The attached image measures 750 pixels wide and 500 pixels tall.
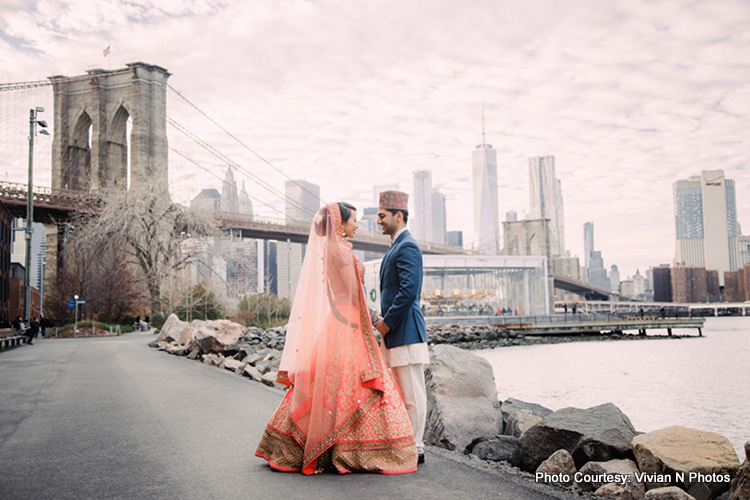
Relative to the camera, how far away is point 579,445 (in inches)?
193

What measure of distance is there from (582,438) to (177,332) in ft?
44.0

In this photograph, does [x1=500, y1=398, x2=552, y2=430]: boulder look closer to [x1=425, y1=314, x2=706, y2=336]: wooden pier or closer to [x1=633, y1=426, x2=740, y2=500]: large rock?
[x1=633, y1=426, x2=740, y2=500]: large rock

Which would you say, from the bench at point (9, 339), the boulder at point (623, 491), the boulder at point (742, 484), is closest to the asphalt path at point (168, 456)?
the boulder at point (623, 491)

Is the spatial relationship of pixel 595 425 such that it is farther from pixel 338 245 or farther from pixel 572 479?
pixel 338 245

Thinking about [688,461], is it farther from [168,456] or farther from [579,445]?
[168,456]

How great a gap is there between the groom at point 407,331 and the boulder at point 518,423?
94.8 inches

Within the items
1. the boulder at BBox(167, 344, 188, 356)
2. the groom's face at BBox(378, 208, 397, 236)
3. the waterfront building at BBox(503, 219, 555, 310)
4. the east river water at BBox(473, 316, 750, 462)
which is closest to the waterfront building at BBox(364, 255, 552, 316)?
the east river water at BBox(473, 316, 750, 462)

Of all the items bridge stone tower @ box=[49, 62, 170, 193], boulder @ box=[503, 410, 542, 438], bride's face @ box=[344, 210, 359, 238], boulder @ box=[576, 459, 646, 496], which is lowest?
boulder @ box=[503, 410, 542, 438]

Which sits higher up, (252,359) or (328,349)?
(328,349)

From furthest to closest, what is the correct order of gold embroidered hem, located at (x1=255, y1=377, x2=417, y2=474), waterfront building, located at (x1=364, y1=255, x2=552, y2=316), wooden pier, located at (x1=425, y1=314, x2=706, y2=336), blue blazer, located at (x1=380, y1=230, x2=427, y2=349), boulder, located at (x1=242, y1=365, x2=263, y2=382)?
waterfront building, located at (x1=364, y1=255, x2=552, y2=316)
wooden pier, located at (x1=425, y1=314, x2=706, y2=336)
boulder, located at (x1=242, y1=365, x2=263, y2=382)
blue blazer, located at (x1=380, y1=230, x2=427, y2=349)
gold embroidered hem, located at (x1=255, y1=377, x2=417, y2=474)

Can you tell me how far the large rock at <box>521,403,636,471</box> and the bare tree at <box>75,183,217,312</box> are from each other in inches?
953

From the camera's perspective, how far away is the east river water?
1273 cm

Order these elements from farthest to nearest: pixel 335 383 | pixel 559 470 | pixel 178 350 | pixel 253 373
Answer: pixel 178 350, pixel 253 373, pixel 559 470, pixel 335 383

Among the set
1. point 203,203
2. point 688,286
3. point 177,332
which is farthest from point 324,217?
point 688,286
